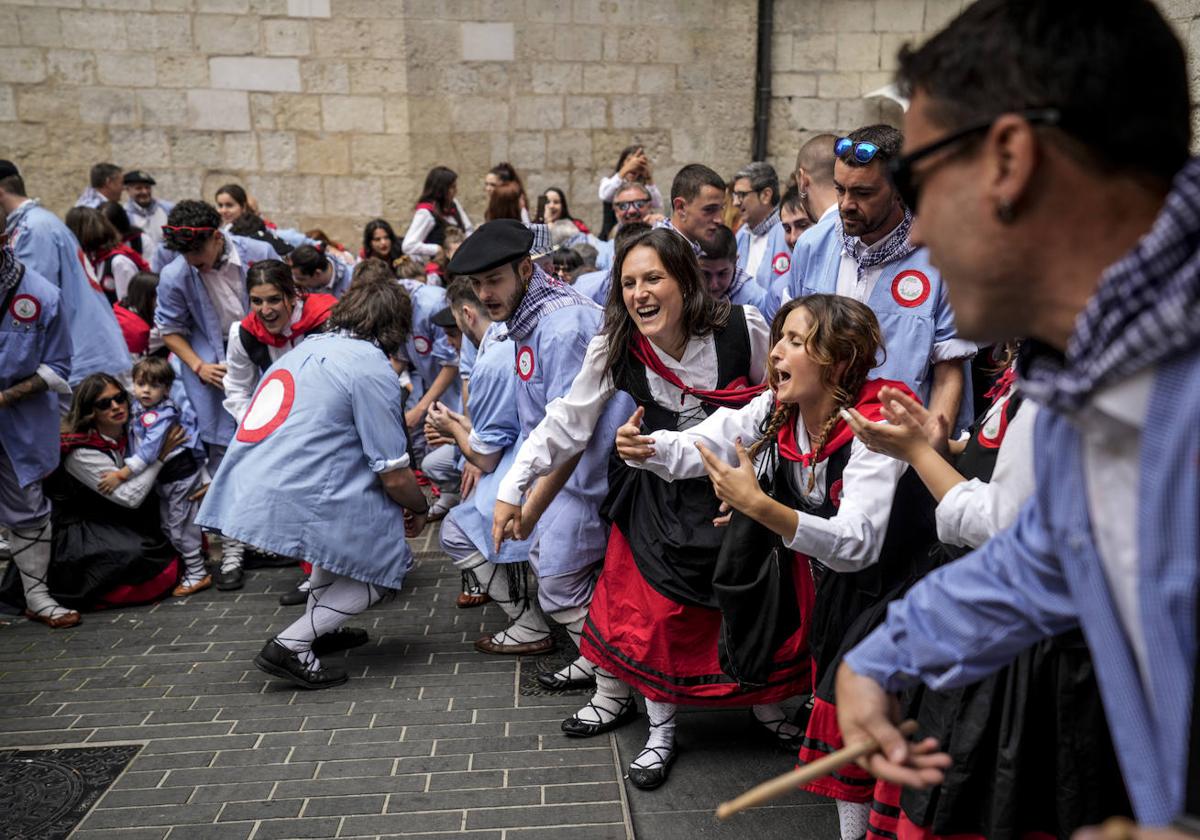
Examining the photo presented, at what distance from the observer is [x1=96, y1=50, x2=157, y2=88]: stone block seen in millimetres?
10586

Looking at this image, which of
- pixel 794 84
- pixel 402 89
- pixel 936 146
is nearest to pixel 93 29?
pixel 402 89

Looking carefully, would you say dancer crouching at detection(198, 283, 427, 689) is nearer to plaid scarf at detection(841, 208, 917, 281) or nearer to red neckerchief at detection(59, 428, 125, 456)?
red neckerchief at detection(59, 428, 125, 456)

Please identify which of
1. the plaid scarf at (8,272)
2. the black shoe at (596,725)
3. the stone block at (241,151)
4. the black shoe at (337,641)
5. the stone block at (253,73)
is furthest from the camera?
the stone block at (241,151)

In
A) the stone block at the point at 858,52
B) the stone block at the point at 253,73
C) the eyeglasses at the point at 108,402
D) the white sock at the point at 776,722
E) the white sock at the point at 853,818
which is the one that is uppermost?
the stone block at the point at 858,52

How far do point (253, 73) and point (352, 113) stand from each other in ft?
3.44

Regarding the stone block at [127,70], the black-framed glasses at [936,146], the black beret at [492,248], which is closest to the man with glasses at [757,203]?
the black beret at [492,248]

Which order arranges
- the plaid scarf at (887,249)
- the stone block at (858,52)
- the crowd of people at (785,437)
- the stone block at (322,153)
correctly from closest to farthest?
1. the crowd of people at (785,437)
2. the plaid scarf at (887,249)
3. the stone block at (322,153)
4. the stone block at (858,52)

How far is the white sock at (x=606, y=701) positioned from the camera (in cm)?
404

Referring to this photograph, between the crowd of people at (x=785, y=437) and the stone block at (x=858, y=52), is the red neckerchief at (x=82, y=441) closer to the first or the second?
the crowd of people at (x=785, y=437)

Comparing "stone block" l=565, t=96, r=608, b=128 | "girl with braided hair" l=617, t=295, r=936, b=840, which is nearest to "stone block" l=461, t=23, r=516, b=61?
"stone block" l=565, t=96, r=608, b=128

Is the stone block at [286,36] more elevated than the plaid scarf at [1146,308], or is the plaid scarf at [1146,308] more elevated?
the stone block at [286,36]

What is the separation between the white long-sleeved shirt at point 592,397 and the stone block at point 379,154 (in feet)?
26.5

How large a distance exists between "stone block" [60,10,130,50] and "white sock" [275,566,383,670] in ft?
27.1

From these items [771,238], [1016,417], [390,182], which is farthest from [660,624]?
[390,182]
